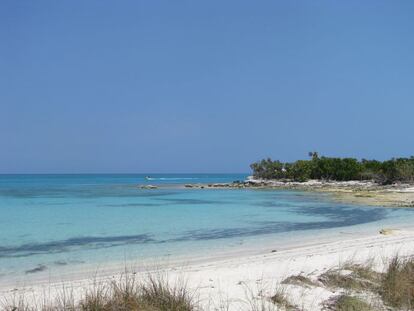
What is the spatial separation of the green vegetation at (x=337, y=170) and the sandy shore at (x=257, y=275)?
5440cm

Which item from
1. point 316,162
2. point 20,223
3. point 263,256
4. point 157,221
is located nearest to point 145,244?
point 263,256

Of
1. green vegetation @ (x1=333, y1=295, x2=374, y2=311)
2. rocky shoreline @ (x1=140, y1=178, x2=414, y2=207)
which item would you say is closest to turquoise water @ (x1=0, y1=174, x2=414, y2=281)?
rocky shoreline @ (x1=140, y1=178, x2=414, y2=207)

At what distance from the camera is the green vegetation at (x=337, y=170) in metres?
65.5

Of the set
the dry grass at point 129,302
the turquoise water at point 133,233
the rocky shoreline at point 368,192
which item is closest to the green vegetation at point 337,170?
the rocky shoreline at point 368,192

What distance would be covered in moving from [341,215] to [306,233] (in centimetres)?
891

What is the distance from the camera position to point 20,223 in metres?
22.4

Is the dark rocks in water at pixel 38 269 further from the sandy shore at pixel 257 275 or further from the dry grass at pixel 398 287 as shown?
the dry grass at pixel 398 287

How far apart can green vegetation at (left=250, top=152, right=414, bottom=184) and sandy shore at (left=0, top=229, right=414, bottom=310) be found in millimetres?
54398

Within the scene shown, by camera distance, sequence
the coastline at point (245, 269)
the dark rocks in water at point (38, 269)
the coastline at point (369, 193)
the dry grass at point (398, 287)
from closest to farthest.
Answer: the dry grass at point (398, 287), the coastline at point (245, 269), the dark rocks in water at point (38, 269), the coastline at point (369, 193)

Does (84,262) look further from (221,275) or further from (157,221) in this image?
(157,221)

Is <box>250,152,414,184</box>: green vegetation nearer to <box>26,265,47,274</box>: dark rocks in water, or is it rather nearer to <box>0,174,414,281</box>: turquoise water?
<box>0,174,414,281</box>: turquoise water

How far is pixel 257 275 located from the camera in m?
8.86

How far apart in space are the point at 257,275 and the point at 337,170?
250 feet

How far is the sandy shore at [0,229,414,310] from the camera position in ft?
21.5
